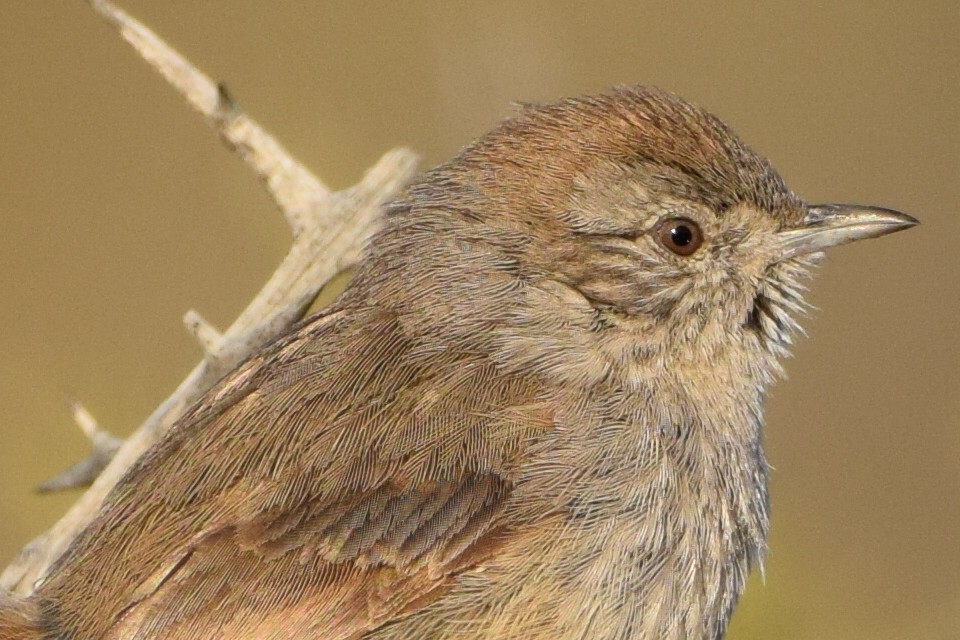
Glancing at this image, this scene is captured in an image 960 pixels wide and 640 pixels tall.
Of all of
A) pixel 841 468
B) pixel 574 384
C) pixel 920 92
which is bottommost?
pixel 574 384

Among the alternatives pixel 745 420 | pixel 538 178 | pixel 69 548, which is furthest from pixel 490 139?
pixel 69 548

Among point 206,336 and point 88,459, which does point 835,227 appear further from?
point 88,459

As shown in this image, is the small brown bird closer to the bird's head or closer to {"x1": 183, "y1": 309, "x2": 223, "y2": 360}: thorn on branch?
the bird's head

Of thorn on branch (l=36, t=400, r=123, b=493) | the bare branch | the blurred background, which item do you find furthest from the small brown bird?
the blurred background

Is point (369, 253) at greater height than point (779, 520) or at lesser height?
greater

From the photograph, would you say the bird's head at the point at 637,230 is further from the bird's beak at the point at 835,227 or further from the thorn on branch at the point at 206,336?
the thorn on branch at the point at 206,336

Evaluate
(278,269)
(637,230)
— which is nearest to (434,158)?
(278,269)

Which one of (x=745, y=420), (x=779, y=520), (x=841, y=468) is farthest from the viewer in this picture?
(x=841, y=468)

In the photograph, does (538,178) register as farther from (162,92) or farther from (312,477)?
(162,92)
